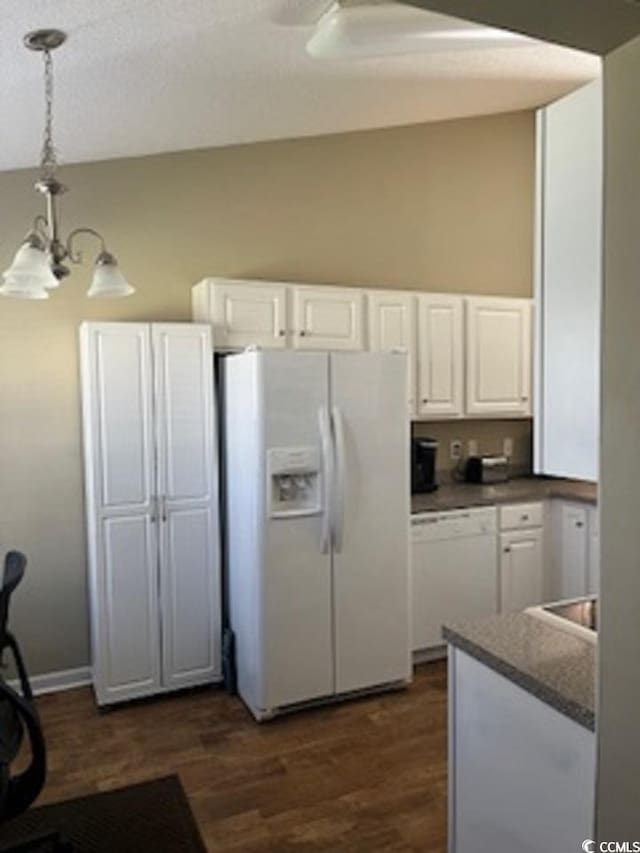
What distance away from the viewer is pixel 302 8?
6.67 ft

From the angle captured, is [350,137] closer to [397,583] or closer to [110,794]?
[397,583]

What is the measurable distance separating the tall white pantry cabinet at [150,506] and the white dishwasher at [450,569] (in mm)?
1113

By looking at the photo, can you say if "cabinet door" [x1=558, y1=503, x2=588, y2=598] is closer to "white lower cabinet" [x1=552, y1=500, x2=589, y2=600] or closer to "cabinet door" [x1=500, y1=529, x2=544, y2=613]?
"white lower cabinet" [x1=552, y1=500, x2=589, y2=600]

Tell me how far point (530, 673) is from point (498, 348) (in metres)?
3.04

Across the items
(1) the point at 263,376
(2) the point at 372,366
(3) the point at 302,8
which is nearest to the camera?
(3) the point at 302,8

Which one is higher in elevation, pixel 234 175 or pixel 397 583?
pixel 234 175

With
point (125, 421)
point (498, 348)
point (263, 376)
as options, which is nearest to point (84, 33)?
point (263, 376)

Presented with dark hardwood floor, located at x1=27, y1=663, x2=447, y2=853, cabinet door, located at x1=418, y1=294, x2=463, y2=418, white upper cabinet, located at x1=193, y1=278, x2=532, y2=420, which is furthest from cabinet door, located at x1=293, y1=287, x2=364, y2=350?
dark hardwood floor, located at x1=27, y1=663, x2=447, y2=853

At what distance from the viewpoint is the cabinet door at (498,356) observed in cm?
409

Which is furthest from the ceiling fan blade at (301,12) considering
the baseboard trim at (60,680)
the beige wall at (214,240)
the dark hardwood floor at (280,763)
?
the baseboard trim at (60,680)

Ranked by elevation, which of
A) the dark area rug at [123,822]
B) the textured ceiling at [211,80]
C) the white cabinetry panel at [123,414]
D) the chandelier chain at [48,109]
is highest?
the textured ceiling at [211,80]

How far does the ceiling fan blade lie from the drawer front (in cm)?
269

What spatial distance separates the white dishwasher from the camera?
353 centimetres

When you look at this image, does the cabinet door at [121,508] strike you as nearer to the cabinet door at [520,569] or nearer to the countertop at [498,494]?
the countertop at [498,494]
